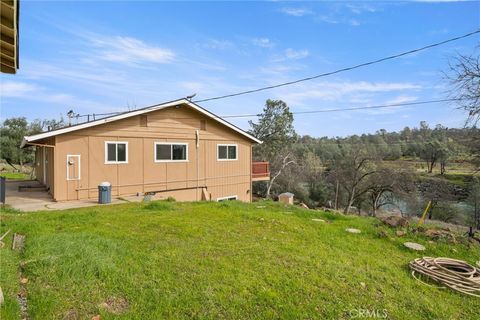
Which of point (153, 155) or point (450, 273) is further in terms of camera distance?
point (153, 155)

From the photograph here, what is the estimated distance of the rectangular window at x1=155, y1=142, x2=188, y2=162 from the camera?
12.7 metres

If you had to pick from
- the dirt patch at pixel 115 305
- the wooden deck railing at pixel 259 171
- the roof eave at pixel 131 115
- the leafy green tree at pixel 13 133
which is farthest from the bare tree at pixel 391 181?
the leafy green tree at pixel 13 133

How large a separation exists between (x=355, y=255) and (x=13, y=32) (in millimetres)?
5778

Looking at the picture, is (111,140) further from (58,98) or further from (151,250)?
(58,98)

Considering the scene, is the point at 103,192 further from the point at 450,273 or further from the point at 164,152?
the point at 450,273

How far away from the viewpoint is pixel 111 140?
11.4 metres

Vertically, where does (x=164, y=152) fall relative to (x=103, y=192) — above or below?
above

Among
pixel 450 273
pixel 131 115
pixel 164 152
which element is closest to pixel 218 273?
pixel 450 273

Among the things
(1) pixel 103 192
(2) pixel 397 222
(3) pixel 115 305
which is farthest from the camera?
(1) pixel 103 192

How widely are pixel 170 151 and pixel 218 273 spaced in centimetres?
989

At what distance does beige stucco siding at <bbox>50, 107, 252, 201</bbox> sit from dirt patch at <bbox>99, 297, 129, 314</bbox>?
342 inches

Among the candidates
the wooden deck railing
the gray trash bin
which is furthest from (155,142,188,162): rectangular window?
the wooden deck railing

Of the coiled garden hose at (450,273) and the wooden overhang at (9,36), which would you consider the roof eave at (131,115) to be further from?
the coiled garden hose at (450,273)

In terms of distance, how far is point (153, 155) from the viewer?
12.5 meters
